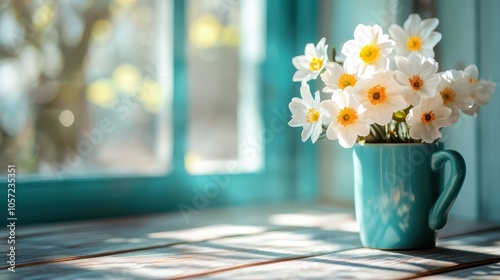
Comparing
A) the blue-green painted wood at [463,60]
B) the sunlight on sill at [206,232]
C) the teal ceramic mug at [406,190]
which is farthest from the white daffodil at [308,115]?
the blue-green painted wood at [463,60]

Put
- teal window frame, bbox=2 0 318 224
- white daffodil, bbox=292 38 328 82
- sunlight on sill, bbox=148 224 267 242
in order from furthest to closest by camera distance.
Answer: teal window frame, bbox=2 0 318 224 < sunlight on sill, bbox=148 224 267 242 < white daffodil, bbox=292 38 328 82

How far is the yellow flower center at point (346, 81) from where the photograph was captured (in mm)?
995

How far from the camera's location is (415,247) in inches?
41.6

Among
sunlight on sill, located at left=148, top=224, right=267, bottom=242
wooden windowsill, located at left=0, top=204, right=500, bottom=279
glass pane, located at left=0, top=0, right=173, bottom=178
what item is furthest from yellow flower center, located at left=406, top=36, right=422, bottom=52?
glass pane, located at left=0, top=0, right=173, bottom=178

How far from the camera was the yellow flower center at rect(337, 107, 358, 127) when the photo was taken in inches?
38.4

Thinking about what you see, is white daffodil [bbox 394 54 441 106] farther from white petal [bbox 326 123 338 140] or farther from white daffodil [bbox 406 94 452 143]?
white petal [bbox 326 123 338 140]

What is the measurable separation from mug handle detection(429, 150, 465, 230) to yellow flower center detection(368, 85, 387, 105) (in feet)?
0.46

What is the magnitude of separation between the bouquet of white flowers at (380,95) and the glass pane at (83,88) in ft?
2.47

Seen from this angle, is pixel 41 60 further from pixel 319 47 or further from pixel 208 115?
pixel 319 47

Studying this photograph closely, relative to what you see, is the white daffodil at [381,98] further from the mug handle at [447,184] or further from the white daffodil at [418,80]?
the mug handle at [447,184]

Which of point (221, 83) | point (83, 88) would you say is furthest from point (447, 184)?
point (83, 88)

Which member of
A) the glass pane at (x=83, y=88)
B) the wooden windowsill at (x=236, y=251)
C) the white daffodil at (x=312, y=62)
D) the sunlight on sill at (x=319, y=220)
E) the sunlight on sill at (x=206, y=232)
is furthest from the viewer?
the glass pane at (x=83, y=88)

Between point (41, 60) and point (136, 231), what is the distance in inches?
28.5

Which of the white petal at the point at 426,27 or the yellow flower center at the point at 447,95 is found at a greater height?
the white petal at the point at 426,27
